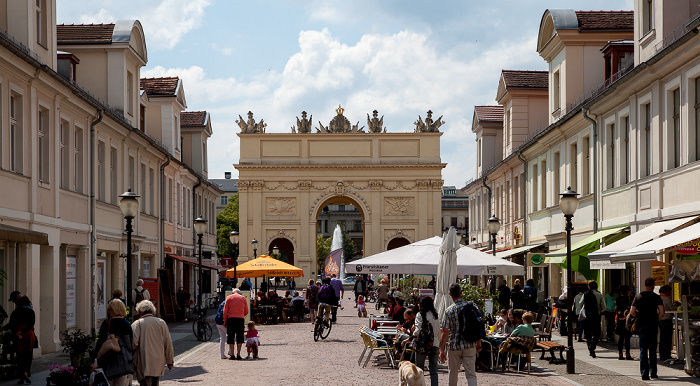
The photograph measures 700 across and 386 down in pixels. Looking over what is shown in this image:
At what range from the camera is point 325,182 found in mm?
70188

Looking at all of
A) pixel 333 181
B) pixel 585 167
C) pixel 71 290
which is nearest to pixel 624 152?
pixel 585 167

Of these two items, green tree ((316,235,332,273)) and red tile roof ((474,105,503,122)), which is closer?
red tile roof ((474,105,503,122))

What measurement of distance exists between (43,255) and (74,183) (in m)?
3.02

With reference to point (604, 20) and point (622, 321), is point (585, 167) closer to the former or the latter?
point (604, 20)

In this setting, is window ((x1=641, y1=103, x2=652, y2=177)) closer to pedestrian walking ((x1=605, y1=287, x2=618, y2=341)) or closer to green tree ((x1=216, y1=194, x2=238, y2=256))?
pedestrian walking ((x1=605, y1=287, x2=618, y2=341))

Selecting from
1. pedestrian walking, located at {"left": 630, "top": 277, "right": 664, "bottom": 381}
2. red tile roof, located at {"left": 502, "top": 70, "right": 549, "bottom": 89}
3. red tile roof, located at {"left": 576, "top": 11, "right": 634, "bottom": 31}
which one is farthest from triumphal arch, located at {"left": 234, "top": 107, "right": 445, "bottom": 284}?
pedestrian walking, located at {"left": 630, "top": 277, "right": 664, "bottom": 381}

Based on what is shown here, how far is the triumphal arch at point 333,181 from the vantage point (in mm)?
69938

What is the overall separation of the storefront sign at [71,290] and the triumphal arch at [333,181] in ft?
148

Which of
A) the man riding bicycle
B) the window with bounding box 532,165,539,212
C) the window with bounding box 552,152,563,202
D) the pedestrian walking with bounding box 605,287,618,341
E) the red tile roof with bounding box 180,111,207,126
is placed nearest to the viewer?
the pedestrian walking with bounding box 605,287,618,341

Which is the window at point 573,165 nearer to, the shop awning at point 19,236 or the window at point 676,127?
the window at point 676,127

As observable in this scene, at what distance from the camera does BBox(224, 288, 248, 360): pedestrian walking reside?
19875 millimetres

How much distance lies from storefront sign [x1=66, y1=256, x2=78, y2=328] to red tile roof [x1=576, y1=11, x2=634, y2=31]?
16812 mm

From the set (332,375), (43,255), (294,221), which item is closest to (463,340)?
(332,375)

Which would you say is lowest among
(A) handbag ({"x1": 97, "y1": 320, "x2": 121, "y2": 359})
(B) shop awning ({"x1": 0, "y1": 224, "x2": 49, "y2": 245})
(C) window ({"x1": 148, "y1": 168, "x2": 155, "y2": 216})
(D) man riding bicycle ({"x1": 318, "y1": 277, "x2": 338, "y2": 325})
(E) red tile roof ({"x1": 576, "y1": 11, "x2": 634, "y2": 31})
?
(D) man riding bicycle ({"x1": 318, "y1": 277, "x2": 338, "y2": 325})
